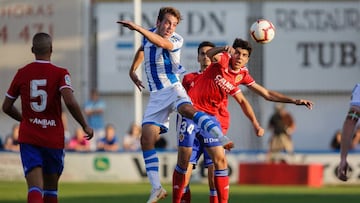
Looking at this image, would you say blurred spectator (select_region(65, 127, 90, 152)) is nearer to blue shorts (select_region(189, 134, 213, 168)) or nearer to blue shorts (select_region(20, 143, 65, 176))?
blue shorts (select_region(189, 134, 213, 168))

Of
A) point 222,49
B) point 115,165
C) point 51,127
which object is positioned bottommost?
point 115,165

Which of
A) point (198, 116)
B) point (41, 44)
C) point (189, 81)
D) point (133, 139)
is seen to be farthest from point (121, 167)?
point (41, 44)

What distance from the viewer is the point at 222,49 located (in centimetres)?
1212

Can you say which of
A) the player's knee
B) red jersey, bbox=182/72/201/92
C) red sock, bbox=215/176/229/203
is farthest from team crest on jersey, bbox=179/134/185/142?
red jersey, bbox=182/72/201/92

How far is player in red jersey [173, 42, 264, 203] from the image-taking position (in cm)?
1288

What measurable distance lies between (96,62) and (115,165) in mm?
6811

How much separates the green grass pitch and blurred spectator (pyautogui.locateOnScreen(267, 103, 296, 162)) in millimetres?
3733

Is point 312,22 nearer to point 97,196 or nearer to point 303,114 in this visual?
point 303,114

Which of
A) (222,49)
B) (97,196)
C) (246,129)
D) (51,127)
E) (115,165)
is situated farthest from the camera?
(246,129)

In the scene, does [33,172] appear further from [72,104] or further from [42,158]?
[72,104]

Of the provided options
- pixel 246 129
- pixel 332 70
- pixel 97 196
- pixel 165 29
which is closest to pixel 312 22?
pixel 332 70

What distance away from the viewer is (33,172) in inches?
431

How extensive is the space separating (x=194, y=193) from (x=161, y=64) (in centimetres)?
732

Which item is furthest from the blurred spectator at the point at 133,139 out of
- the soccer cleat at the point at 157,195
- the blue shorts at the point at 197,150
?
the soccer cleat at the point at 157,195
